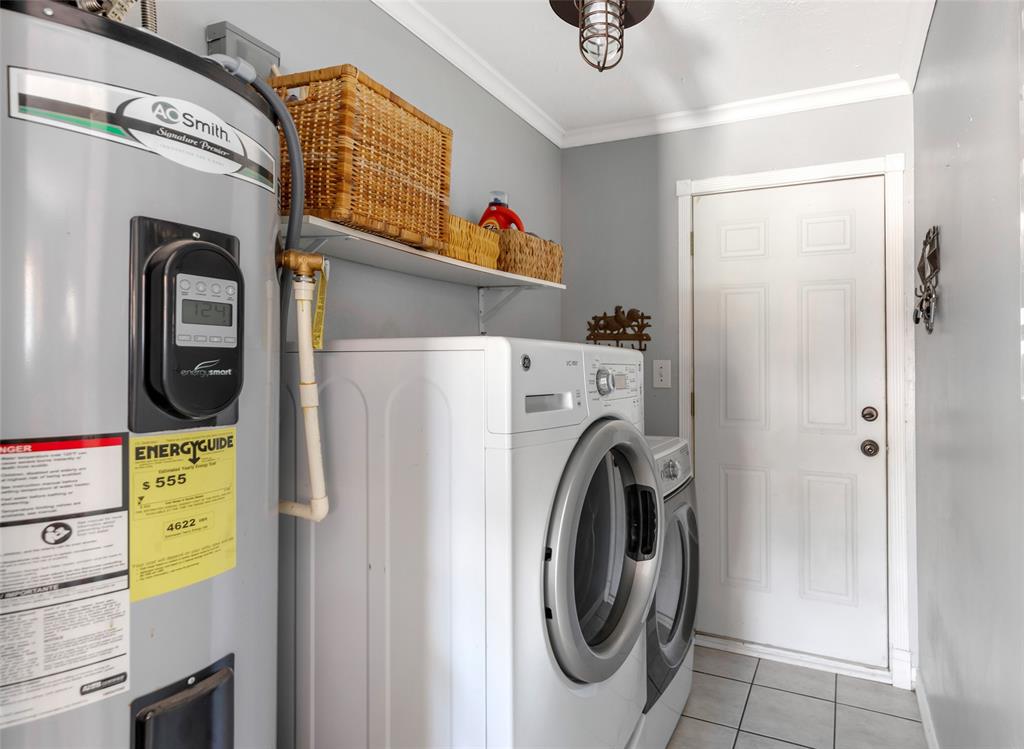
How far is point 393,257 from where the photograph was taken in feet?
5.37

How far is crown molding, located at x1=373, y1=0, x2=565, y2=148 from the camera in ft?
6.19

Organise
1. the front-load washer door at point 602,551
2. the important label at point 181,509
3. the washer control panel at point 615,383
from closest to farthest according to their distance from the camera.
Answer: the important label at point 181,509 → the front-load washer door at point 602,551 → the washer control panel at point 615,383

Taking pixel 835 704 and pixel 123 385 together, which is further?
pixel 835 704

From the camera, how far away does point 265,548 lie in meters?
1.00

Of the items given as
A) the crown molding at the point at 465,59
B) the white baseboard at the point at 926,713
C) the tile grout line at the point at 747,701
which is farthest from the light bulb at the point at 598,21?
the white baseboard at the point at 926,713

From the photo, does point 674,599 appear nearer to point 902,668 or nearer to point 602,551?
point 602,551

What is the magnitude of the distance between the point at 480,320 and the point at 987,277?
1574mm

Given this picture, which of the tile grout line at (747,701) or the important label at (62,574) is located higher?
the important label at (62,574)

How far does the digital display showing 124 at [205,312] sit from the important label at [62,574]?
0.17m

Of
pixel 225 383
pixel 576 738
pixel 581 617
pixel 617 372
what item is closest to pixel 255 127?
pixel 225 383

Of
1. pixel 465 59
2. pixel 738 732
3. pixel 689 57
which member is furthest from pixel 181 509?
pixel 689 57

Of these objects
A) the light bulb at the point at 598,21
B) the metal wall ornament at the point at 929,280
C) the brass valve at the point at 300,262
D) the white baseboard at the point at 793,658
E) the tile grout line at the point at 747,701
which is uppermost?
the light bulb at the point at 598,21

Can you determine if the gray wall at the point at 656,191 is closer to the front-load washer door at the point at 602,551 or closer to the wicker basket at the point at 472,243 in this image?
the wicker basket at the point at 472,243

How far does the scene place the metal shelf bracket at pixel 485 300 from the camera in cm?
235
